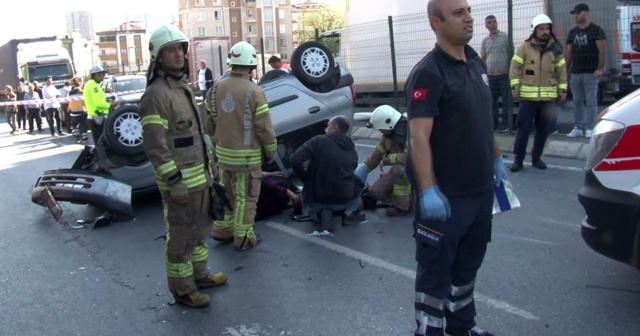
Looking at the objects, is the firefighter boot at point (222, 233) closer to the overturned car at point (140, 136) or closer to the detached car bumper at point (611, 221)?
the overturned car at point (140, 136)

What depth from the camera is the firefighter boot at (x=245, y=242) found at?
19.8 ft

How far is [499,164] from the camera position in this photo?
3.71m

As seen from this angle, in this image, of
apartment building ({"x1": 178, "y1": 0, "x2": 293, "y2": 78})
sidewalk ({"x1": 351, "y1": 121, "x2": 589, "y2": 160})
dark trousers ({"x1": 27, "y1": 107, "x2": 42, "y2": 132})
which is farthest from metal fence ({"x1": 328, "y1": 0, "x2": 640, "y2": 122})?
apartment building ({"x1": 178, "y1": 0, "x2": 293, "y2": 78})

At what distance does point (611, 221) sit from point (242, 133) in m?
3.14

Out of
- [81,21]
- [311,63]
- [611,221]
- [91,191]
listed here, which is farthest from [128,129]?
[81,21]

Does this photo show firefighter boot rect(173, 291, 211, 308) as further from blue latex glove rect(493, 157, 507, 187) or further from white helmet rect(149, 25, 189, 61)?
blue latex glove rect(493, 157, 507, 187)

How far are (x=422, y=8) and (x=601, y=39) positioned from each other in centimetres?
641

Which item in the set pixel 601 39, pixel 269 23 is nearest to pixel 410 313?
pixel 601 39

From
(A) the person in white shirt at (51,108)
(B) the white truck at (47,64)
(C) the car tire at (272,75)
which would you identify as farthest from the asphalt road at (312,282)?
(B) the white truck at (47,64)

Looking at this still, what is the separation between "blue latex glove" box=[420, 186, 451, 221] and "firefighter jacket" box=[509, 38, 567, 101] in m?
5.47

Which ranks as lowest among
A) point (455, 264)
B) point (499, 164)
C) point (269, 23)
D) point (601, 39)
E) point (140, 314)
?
point (140, 314)

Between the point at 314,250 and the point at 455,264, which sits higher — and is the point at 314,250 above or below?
below

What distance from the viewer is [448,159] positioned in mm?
3371

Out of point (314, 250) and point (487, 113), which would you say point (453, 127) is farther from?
point (314, 250)
